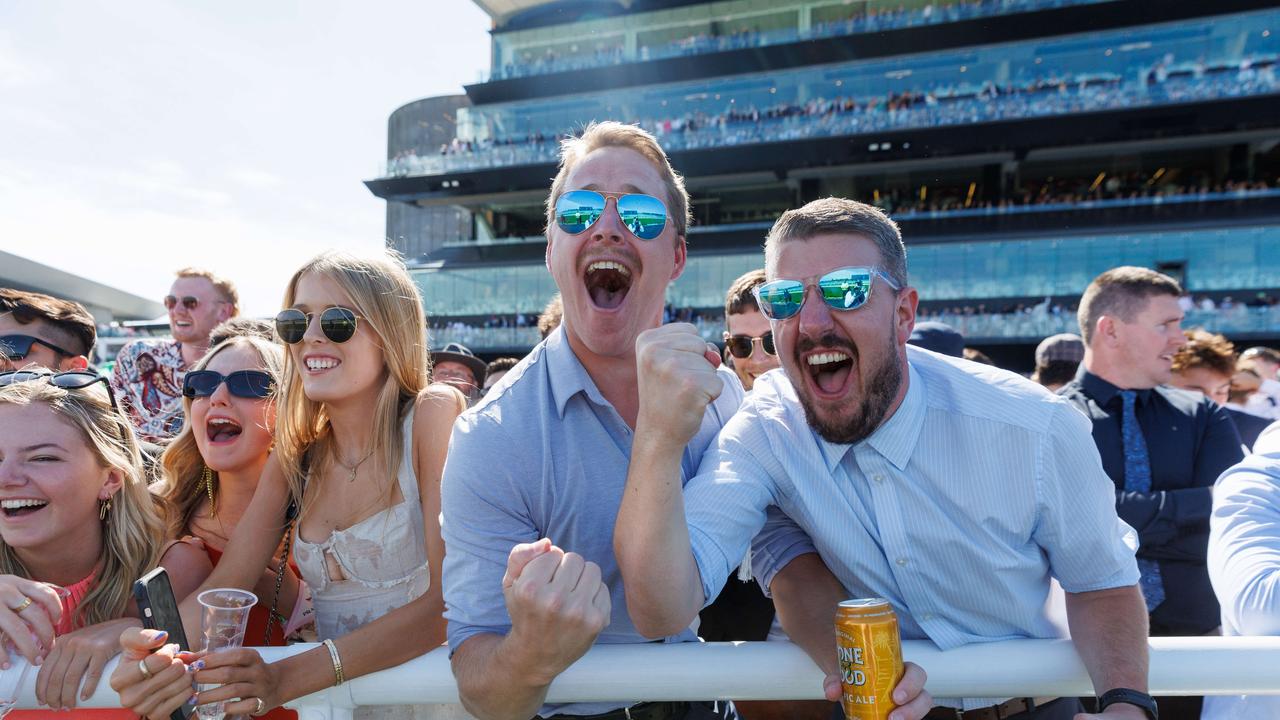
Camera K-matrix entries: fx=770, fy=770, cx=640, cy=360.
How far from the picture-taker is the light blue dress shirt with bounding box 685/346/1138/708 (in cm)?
179

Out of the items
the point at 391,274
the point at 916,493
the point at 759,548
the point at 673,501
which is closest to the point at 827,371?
the point at 916,493

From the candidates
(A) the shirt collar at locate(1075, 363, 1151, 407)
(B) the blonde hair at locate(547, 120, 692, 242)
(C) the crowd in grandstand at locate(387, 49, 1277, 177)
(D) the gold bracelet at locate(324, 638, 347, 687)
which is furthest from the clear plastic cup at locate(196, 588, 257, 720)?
(C) the crowd in grandstand at locate(387, 49, 1277, 177)

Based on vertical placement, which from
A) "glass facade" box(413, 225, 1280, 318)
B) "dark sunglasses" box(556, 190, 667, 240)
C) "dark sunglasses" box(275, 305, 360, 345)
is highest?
"glass facade" box(413, 225, 1280, 318)

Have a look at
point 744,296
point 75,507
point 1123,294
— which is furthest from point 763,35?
point 75,507

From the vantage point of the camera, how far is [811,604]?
1800mm

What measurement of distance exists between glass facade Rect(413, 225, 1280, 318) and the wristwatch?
25.7 meters

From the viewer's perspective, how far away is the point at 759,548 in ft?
6.72

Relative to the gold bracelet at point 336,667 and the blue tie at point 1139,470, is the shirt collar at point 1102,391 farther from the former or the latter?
the gold bracelet at point 336,667

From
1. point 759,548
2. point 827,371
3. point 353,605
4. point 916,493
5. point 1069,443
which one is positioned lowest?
point 353,605

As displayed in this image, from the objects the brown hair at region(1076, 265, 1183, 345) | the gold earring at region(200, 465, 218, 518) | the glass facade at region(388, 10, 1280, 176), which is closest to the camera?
the gold earring at region(200, 465, 218, 518)

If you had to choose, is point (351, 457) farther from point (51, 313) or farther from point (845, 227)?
point (51, 313)

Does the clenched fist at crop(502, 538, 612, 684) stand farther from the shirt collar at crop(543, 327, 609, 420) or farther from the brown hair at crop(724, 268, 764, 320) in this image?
the brown hair at crop(724, 268, 764, 320)

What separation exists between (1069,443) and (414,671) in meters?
1.59

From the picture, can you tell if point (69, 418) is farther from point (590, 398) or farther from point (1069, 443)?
point (1069, 443)
